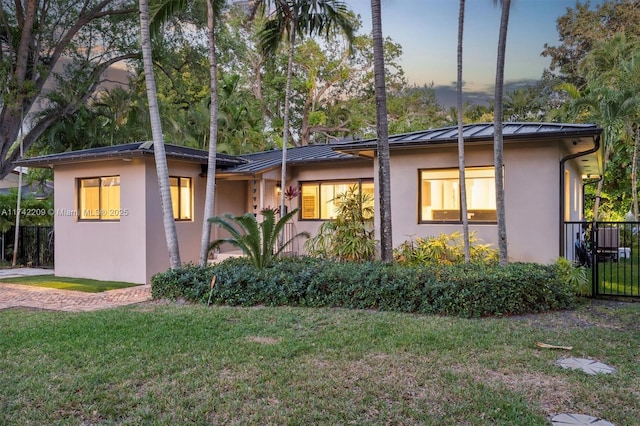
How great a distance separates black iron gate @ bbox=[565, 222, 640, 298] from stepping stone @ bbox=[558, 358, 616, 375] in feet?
12.0

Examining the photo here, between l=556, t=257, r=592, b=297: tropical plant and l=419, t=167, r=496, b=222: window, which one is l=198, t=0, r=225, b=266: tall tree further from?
l=556, t=257, r=592, b=297: tropical plant

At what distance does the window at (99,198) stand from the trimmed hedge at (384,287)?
13.7ft

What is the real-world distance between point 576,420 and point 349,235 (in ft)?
24.2

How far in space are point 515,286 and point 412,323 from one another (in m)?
1.86

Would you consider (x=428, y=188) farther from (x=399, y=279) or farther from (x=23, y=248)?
(x=23, y=248)

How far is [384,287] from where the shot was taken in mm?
7430

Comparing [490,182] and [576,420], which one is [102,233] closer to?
[490,182]

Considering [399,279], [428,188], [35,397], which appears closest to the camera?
[35,397]

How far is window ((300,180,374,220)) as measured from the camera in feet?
44.9

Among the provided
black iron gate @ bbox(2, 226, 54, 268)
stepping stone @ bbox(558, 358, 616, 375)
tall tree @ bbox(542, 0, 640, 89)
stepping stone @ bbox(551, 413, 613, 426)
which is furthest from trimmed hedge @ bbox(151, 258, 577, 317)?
tall tree @ bbox(542, 0, 640, 89)

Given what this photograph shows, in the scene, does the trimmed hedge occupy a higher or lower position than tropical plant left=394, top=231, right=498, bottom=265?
lower

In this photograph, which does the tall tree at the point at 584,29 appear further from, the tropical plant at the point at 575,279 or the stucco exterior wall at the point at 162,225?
the stucco exterior wall at the point at 162,225

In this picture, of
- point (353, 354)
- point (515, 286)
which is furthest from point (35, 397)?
point (515, 286)

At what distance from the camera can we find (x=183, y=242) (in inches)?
492
